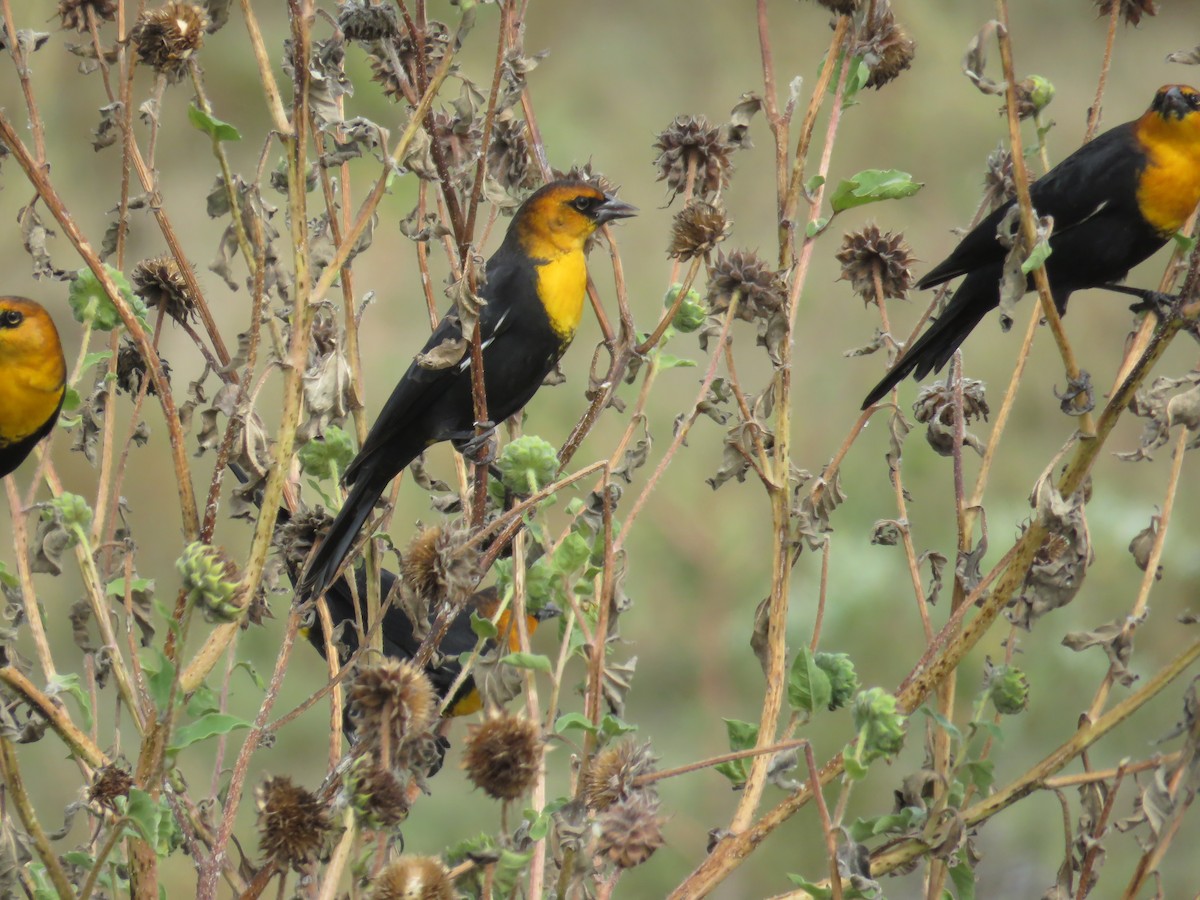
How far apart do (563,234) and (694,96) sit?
355cm

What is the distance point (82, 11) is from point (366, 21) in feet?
1.52

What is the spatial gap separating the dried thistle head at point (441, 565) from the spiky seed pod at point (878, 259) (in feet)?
2.13

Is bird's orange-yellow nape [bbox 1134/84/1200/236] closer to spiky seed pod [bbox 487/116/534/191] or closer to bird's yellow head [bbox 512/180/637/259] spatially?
bird's yellow head [bbox 512/180/637/259]

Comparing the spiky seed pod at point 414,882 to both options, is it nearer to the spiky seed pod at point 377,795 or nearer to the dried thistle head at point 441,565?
the spiky seed pod at point 377,795

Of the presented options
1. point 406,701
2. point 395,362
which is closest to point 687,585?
point 395,362

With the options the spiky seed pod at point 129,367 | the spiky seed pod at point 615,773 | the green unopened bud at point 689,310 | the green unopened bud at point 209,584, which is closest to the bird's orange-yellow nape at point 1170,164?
the green unopened bud at point 689,310

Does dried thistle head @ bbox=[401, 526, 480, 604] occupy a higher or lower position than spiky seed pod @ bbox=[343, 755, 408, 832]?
higher

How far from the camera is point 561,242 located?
2.17 metres

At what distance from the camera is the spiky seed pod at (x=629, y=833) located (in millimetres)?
1066

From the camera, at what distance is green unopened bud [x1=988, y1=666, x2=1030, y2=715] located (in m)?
1.33

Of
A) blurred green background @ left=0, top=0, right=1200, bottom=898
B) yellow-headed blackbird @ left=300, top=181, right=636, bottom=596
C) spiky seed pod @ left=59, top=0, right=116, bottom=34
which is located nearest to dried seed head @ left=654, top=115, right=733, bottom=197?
yellow-headed blackbird @ left=300, top=181, right=636, bottom=596

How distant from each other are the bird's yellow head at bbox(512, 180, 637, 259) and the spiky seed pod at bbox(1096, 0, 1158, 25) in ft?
2.41

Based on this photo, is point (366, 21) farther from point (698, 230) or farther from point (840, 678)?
point (840, 678)

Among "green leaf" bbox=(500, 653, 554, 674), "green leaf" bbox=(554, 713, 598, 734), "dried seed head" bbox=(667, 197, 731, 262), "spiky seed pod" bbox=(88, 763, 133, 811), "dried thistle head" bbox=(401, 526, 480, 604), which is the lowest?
"spiky seed pod" bbox=(88, 763, 133, 811)
